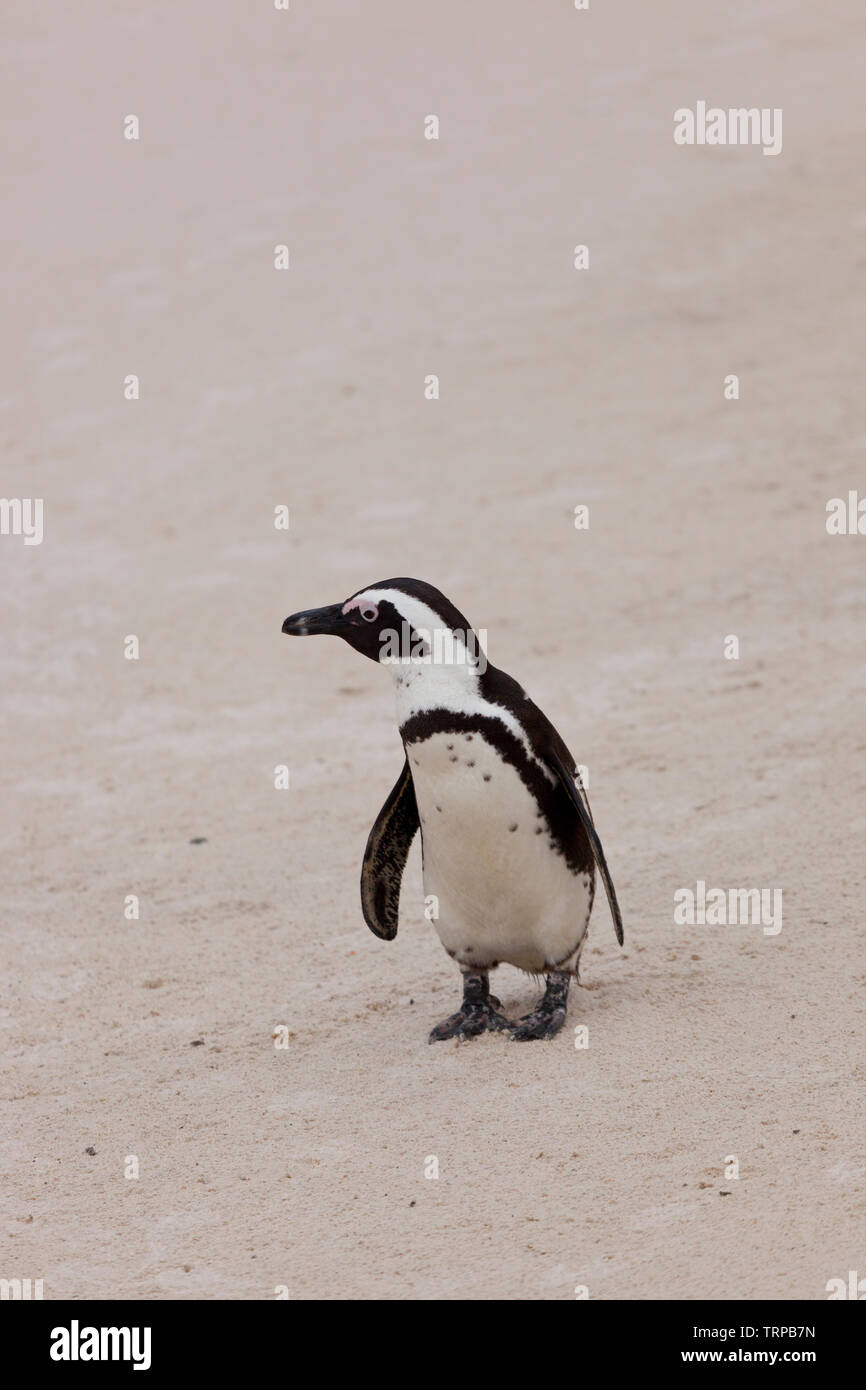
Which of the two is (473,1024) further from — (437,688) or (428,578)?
(428,578)

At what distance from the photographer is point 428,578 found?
920 centimetres

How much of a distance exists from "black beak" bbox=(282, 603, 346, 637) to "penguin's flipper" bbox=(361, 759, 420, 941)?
499 millimetres

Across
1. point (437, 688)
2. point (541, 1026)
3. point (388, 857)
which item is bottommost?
point (541, 1026)

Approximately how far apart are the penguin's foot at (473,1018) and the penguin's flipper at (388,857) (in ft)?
1.05

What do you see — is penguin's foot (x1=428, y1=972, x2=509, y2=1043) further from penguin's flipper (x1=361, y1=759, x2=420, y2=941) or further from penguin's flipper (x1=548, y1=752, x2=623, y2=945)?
penguin's flipper (x1=548, y1=752, x2=623, y2=945)

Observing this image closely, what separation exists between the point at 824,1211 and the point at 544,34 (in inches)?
575

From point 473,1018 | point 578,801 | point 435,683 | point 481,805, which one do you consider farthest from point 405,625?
point 473,1018

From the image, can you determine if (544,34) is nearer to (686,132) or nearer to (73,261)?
(686,132)

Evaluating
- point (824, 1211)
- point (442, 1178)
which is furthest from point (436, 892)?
point (824, 1211)

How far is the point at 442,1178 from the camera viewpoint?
363 centimetres

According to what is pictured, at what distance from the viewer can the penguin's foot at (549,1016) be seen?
4.24 m

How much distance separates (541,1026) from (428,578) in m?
5.18

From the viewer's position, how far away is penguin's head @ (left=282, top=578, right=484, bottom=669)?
13.1ft

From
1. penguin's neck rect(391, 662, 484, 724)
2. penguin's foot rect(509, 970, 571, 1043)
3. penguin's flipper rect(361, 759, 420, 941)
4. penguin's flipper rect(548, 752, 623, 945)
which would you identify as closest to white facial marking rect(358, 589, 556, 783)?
penguin's neck rect(391, 662, 484, 724)
